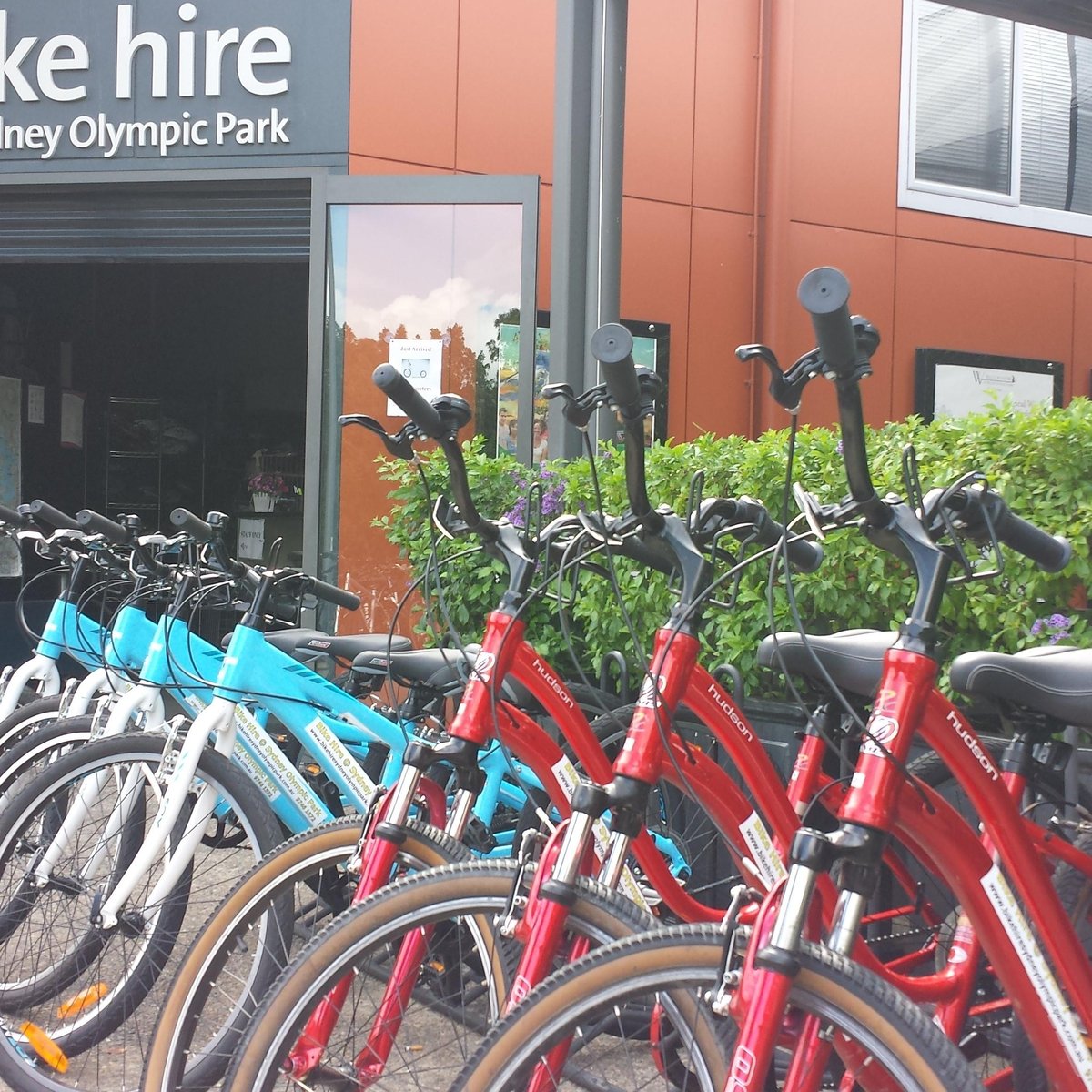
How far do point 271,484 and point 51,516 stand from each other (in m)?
6.76

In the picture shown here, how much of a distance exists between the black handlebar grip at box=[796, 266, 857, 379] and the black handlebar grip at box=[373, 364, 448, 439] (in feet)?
2.26

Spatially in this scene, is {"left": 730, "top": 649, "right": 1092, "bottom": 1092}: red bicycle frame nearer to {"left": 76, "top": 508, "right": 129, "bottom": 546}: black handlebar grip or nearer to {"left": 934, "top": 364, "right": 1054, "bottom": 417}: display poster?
{"left": 76, "top": 508, "right": 129, "bottom": 546}: black handlebar grip

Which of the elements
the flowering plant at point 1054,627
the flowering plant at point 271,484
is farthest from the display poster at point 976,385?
the flowering plant at point 1054,627

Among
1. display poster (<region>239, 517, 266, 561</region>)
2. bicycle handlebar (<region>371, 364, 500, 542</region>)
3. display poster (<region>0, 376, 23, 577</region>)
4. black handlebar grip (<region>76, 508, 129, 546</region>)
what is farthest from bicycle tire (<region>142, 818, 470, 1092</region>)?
display poster (<region>239, 517, 266, 561</region>)

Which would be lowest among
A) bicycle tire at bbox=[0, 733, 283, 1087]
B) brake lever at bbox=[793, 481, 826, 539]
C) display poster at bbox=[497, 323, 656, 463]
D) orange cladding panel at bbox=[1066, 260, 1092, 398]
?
bicycle tire at bbox=[0, 733, 283, 1087]

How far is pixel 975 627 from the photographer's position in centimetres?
319

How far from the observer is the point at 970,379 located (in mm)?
8570

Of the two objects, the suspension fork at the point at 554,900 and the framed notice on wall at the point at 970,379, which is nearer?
the suspension fork at the point at 554,900

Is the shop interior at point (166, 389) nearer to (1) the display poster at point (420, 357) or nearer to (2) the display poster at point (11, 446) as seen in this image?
(2) the display poster at point (11, 446)

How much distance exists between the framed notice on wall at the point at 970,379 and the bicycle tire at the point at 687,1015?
7120 mm

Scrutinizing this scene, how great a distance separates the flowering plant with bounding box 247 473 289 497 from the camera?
10.5 m

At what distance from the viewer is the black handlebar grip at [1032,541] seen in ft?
5.94

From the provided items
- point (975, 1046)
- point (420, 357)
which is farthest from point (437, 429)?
point (420, 357)

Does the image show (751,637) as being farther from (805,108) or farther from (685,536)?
(805,108)
